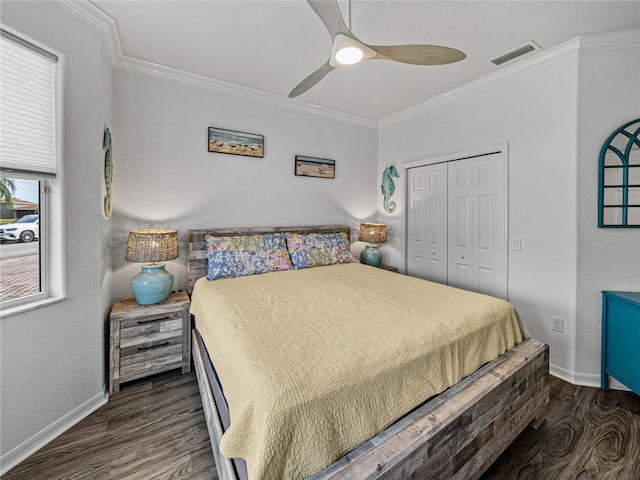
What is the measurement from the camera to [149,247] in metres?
2.22

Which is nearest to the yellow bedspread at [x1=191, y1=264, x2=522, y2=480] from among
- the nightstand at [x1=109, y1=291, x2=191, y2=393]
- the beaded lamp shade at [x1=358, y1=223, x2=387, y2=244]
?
the nightstand at [x1=109, y1=291, x2=191, y2=393]

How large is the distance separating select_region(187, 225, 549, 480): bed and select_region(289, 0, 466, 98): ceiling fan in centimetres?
148

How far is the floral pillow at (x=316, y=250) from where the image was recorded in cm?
305

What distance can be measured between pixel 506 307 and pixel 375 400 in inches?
47.4

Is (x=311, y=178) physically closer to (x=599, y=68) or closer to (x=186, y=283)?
(x=186, y=283)

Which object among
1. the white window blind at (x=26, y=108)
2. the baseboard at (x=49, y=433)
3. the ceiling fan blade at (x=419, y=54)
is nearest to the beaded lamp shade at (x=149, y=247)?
the white window blind at (x=26, y=108)

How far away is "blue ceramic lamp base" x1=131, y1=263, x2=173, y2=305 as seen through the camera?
7.35 ft

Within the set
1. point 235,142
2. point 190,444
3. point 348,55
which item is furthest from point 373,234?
point 190,444

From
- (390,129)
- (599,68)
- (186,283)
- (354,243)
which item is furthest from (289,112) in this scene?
(599,68)

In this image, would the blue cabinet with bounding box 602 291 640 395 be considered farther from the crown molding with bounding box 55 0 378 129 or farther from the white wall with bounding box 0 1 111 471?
the white wall with bounding box 0 1 111 471

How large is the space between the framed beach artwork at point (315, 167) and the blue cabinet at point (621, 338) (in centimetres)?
290

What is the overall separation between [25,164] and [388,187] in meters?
3.59


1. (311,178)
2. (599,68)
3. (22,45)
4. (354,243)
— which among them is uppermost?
(599,68)

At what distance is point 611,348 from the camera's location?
2104 millimetres
